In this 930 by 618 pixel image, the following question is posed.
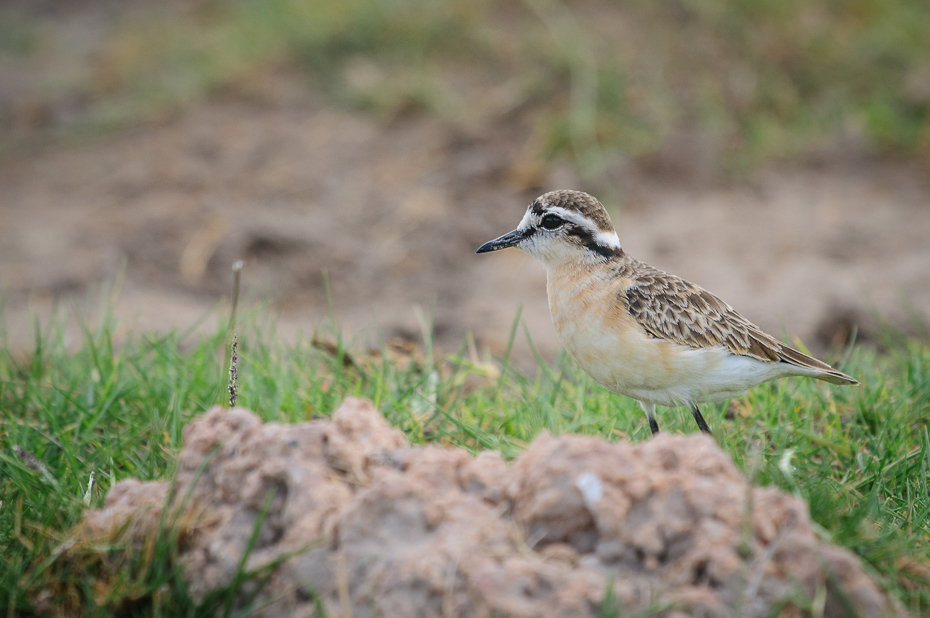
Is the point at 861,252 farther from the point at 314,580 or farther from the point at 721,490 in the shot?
the point at 314,580

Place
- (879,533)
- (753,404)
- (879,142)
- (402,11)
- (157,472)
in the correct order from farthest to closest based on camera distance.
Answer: (402,11)
(879,142)
(753,404)
(157,472)
(879,533)

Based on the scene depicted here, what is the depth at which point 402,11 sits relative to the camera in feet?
33.6

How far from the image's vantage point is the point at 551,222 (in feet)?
15.3

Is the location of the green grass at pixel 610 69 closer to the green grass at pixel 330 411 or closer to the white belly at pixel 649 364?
→ the green grass at pixel 330 411

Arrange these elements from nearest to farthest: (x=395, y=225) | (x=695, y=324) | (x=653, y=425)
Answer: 1. (x=653, y=425)
2. (x=695, y=324)
3. (x=395, y=225)

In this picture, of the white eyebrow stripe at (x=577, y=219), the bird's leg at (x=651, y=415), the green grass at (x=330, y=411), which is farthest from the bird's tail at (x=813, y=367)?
the white eyebrow stripe at (x=577, y=219)

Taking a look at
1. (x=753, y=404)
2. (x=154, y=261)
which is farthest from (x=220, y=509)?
(x=154, y=261)

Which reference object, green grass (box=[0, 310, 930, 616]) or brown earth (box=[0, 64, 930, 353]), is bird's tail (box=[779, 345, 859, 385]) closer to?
green grass (box=[0, 310, 930, 616])

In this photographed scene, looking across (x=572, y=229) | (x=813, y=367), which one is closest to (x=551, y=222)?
(x=572, y=229)

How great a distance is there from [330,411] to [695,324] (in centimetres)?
187

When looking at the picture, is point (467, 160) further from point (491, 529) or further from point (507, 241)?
point (491, 529)

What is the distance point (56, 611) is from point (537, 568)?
1534mm

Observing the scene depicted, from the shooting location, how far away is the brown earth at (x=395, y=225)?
7.32 metres

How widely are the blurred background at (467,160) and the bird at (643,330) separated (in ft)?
7.43
